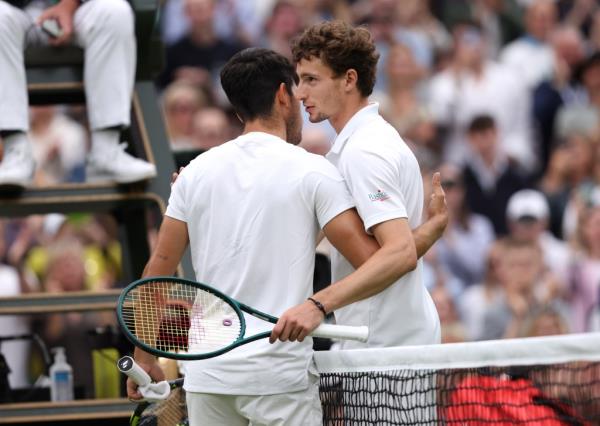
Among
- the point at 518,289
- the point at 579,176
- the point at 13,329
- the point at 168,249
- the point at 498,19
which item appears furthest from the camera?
the point at 498,19

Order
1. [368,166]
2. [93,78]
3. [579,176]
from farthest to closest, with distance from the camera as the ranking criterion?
[579,176], [93,78], [368,166]

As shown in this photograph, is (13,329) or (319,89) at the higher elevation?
(319,89)

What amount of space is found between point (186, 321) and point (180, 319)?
20 mm

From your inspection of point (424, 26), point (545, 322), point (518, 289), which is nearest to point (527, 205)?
point (518, 289)

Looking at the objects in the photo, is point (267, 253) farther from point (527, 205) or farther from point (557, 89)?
point (557, 89)

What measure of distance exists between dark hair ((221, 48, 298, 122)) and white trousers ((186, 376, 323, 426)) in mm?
806

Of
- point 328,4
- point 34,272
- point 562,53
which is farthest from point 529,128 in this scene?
point 34,272

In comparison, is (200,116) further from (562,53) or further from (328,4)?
(562,53)

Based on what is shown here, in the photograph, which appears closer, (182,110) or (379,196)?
(379,196)

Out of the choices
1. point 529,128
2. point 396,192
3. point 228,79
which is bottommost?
point 529,128

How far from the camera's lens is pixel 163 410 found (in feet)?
16.0

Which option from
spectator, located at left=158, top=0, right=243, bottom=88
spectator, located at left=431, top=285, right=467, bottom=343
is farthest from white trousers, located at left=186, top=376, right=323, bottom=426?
spectator, located at left=158, top=0, right=243, bottom=88

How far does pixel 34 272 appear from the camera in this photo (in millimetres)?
10195

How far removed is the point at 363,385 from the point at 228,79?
3.21ft
